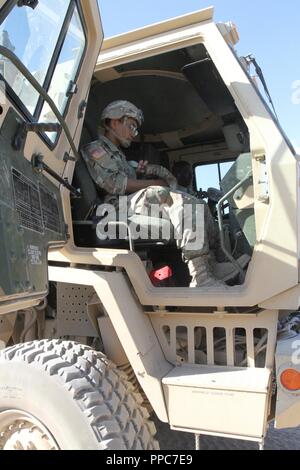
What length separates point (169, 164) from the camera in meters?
4.24

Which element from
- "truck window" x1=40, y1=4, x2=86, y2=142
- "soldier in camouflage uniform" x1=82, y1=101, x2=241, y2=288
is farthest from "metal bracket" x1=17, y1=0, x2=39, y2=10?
"soldier in camouflage uniform" x1=82, y1=101, x2=241, y2=288

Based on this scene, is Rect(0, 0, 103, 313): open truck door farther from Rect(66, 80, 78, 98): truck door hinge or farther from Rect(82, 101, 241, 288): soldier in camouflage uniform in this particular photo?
Rect(82, 101, 241, 288): soldier in camouflage uniform

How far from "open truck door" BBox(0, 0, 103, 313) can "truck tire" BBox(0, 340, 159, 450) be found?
1.24ft

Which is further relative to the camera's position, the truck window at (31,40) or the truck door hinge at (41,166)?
the truck door hinge at (41,166)

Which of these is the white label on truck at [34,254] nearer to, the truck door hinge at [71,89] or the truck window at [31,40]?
the truck window at [31,40]

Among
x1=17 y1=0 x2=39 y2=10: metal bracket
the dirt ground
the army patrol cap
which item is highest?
x1=17 y1=0 x2=39 y2=10: metal bracket

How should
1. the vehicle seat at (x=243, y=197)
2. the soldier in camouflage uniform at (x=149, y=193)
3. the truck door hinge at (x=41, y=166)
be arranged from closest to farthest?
the truck door hinge at (x=41, y=166) → the vehicle seat at (x=243, y=197) → the soldier in camouflage uniform at (x=149, y=193)

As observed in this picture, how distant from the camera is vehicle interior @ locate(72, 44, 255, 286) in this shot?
8.22 feet

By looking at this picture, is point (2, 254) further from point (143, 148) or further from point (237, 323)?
point (143, 148)

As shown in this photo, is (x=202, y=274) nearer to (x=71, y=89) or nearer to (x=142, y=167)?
(x=142, y=167)

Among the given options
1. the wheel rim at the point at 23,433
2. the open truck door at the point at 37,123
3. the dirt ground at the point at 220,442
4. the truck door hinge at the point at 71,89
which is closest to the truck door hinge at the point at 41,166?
the open truck door at the point at 37,123

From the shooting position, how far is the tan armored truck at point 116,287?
1.86 metres

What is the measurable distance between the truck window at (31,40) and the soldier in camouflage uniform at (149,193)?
740mm
